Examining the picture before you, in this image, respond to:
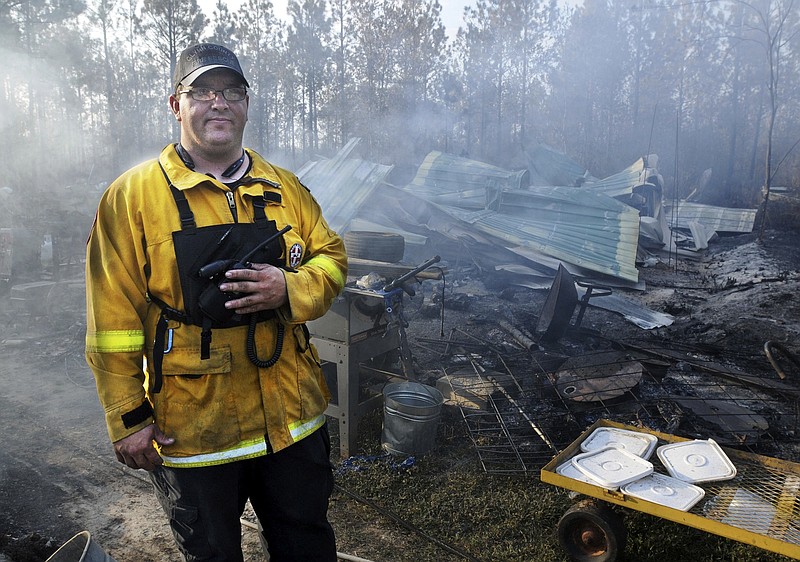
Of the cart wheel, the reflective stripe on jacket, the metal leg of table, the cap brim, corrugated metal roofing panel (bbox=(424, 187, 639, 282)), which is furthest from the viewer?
corrugated metal roofing panel (bbox=(424, 187, 639, 282))

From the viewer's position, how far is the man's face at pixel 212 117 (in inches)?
72.9

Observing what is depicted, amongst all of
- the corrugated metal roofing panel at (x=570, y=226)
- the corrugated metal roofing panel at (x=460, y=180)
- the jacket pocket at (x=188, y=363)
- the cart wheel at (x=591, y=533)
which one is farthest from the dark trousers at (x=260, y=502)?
the corrugated metal roofing panel at (x=460, y=180)

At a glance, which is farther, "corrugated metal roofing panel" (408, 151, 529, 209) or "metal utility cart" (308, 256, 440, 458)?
"corrugated metal roofing panel" (408, 151, 529, 209)

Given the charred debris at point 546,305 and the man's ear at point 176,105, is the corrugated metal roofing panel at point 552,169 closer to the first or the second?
the charred debris at point 546,305

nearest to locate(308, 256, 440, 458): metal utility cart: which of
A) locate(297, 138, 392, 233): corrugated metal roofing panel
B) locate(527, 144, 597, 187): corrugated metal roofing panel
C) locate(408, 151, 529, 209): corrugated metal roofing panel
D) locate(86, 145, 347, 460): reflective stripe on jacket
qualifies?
locate(86, 145, 347, 460): reflective stripe on jacket

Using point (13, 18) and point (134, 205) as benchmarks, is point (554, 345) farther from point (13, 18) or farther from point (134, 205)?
point (13, 18)

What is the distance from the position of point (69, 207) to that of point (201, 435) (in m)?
18.4

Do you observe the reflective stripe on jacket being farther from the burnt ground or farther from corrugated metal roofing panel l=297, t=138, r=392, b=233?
corrugated metal roofing panel l=297, t=138, r=392, b=233

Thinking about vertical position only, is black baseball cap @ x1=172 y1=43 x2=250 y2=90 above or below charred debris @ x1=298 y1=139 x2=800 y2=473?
above

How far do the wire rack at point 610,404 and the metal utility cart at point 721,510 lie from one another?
3.00 feet

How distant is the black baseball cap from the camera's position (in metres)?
1.84

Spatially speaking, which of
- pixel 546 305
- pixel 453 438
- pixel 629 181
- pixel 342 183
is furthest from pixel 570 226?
pixel 453 438

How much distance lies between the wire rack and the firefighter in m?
2.55

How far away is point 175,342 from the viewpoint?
67.2 inches
